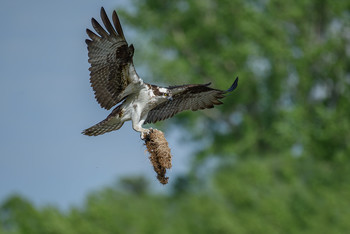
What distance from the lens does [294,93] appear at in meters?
39.4

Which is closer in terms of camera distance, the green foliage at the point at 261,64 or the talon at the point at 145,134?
the talon at the point at 145,134

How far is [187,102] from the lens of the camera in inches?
495

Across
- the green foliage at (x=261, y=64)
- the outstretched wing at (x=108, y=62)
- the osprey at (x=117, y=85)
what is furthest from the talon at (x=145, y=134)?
the green foliage at (x=261, y=64)

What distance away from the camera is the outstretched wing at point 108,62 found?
10.9 m

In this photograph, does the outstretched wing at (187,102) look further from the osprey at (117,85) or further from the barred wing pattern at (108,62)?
the barred wing pattern at (108,62)

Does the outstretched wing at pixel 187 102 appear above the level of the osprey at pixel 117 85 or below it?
above

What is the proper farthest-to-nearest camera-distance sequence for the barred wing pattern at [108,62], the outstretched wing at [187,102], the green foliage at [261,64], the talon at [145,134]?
the green foliage at [261,64] < the outstretched wing at [187,102] < the barred wing pattern at [108,62] < the talon at [145,134]

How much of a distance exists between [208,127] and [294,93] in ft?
15.8

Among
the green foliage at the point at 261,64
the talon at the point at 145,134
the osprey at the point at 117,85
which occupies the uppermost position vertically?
the green foliage at the point at 261,64

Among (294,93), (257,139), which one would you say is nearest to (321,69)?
(294,93)

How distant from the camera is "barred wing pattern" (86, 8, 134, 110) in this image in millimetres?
10867

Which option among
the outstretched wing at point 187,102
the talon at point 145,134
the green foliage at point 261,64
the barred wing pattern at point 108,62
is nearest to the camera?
the talon at point 145,134

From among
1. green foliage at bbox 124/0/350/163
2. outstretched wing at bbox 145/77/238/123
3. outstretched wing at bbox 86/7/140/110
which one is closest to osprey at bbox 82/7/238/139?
outstretched wing at bbox 86/7/140/110

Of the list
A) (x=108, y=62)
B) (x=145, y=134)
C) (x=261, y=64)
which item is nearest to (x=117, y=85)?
(x=108, y=62)
